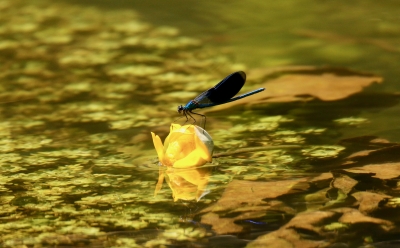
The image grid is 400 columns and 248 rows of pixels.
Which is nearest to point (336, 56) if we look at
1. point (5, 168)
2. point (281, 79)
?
point (281, 79)

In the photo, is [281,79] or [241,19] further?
[241,19]

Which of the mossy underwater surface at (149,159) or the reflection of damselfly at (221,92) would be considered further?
the reflection of damselfly at (221,92)

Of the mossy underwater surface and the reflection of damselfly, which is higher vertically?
the reflection of damselfly

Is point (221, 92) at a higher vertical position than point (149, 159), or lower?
higher

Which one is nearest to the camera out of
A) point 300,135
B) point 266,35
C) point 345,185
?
point 345,185

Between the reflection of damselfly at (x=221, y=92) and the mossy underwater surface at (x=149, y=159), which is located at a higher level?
the reflection of damselfly at (x=221, y=92)

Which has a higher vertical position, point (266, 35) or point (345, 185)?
point (266, 35)

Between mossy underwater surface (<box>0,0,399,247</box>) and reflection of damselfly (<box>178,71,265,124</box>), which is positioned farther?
reflection of damselfly (<box>178,71,265,124</box>)

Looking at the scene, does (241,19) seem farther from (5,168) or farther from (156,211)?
(156,211)
